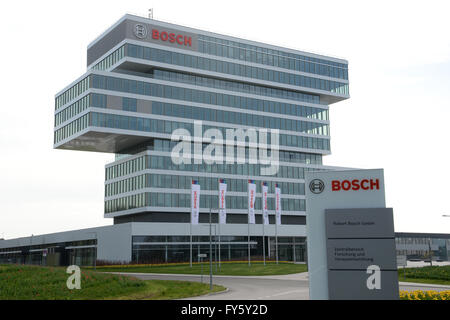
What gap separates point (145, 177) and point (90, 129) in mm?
12080

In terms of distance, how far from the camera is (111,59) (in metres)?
88.8

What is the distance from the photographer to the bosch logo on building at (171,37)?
8775cm

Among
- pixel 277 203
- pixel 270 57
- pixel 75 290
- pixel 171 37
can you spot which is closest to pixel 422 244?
pixel 270 57

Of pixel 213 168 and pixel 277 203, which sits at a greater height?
pixel 213 168

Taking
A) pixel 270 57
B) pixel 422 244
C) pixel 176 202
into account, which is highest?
pixel 270 57

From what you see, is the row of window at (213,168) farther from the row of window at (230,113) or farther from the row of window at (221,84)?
the row of window at (221,84)

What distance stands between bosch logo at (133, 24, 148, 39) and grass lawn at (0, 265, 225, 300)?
57077 millimetres

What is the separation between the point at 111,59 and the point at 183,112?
1512 centimetres

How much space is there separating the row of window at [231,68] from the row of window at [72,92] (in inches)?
332

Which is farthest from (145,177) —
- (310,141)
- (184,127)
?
(310,141)

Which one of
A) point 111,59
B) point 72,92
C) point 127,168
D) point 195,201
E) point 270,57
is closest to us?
point 195,201

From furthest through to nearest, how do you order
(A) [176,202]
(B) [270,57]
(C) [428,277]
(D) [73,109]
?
(B) [270,57] → (A) [176,202] → (D) [73,109] → (C) [428,277]

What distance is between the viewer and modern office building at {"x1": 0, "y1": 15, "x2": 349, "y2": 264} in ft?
276

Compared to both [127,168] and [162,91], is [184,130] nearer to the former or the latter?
[162,91]
